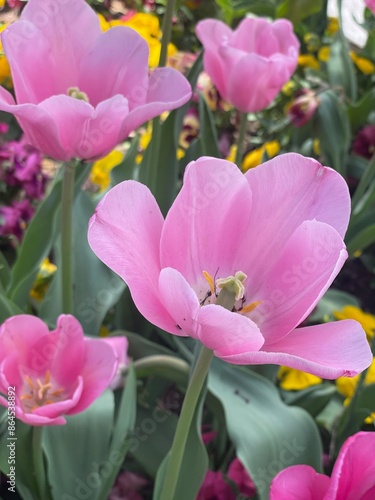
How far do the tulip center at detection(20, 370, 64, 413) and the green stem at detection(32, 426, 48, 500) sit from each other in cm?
2

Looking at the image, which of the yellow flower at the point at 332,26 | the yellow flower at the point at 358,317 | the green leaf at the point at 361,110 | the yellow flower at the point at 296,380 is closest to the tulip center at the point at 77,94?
the yellow flower at the point at 296,380

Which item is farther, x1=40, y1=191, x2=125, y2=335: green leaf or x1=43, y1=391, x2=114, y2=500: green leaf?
x1=40, y1=191, x2=125, y2=335: green leaf

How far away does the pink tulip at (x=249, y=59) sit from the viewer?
0.86 meters

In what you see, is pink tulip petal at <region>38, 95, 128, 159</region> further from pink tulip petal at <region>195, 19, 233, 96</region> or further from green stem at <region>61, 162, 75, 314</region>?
pink tulip petal at <region>195, 19, 233, 96</region>

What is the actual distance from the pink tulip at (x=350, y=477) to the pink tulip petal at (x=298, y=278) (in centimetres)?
8

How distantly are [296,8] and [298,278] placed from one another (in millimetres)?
1304

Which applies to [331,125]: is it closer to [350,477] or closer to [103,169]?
[103,169]

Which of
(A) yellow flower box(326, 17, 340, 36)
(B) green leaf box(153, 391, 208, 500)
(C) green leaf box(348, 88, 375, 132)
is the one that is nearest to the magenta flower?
(B) green leaf box(153, 391, 208, 500)

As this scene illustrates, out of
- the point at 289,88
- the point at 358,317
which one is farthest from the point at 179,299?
the point at 289,88

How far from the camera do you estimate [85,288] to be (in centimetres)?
85

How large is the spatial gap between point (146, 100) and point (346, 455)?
34cm

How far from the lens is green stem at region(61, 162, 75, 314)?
1.95 feet

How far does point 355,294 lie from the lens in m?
1.55

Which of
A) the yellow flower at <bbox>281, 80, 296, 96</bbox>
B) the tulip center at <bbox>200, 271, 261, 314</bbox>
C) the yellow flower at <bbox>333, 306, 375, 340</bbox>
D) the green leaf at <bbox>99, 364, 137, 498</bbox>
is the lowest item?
the yellow flower at <bbox>333, 306, 375, 340</bbox>
